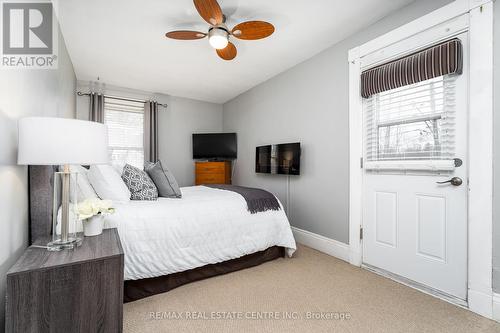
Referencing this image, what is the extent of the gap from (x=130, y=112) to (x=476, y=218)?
502 cm

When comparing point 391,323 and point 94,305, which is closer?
point 94,305

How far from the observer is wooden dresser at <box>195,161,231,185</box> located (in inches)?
192

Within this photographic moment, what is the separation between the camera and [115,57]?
329 centimetres

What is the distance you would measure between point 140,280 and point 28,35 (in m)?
2.05

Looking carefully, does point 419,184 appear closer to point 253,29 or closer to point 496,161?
point 496,161

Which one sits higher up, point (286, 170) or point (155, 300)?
point (286, 170)

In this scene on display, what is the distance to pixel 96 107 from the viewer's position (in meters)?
4.17

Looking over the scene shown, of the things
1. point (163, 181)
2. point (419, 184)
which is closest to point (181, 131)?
point (163, 181)

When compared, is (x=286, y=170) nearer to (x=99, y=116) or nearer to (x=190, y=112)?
(x=190, y=112)

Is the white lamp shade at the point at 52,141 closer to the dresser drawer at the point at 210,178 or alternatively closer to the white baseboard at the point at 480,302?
the white baseboard at the point at 480,302

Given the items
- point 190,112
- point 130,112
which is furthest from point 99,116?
point 190,112

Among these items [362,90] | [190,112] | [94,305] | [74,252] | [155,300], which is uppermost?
[190,112]

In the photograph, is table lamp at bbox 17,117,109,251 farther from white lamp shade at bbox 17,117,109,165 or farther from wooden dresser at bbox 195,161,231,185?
wooden dresser at bbox 195,161,231,185

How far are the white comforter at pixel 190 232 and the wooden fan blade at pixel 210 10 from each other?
5.42 ft
